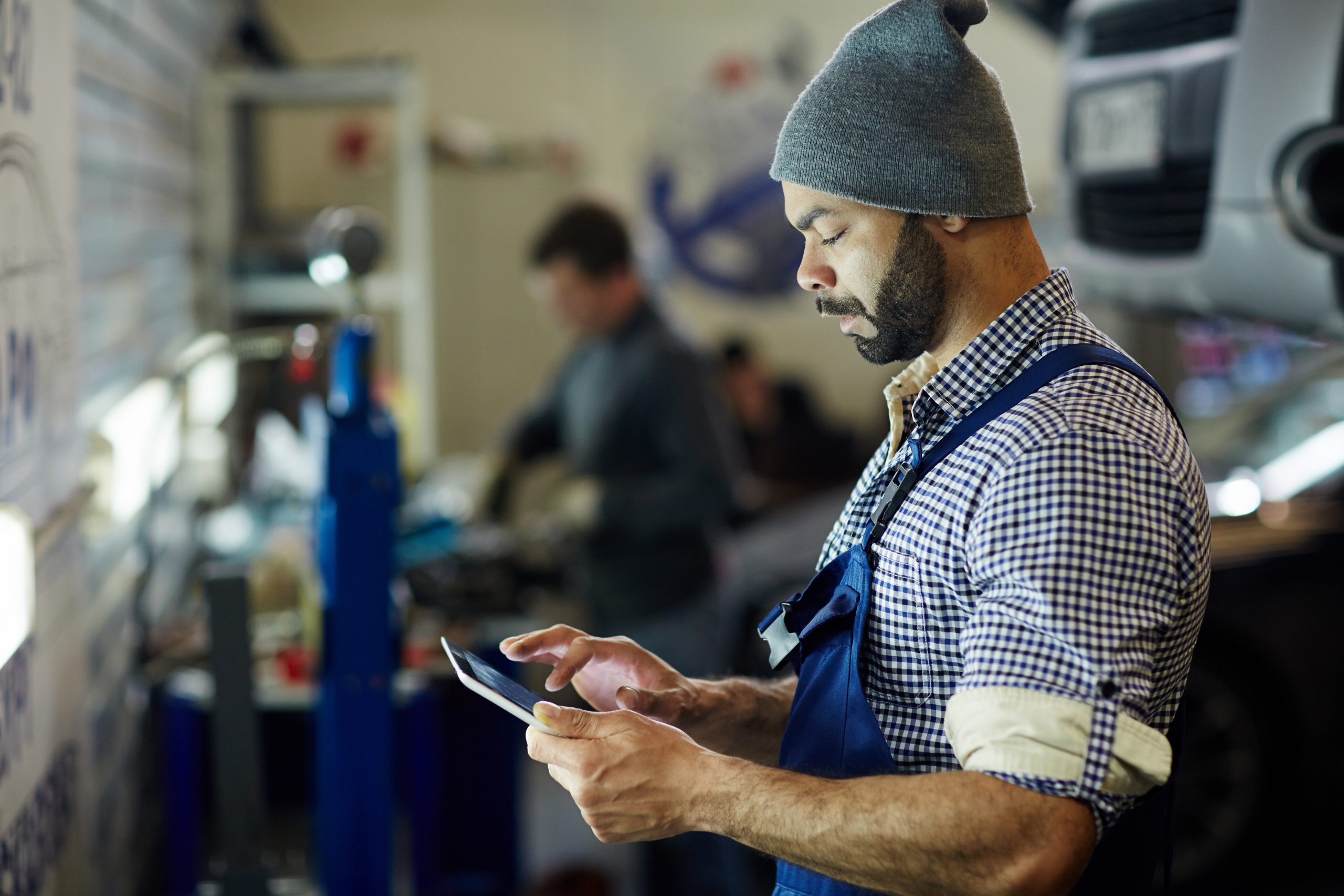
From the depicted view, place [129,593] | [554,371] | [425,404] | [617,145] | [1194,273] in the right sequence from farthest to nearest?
[617,145], [554,371], [425,404], [129,593], [1194,273]

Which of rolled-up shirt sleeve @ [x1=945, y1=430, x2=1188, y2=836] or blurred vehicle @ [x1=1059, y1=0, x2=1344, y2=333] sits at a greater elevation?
blurred vehicle @ [x1=1059, y1=0, x2=1344, y2=333]

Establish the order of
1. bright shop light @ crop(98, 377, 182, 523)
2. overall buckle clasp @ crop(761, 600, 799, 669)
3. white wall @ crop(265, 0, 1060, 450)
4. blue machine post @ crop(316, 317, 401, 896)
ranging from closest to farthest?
overall buckle clasp @ crop(761, 600, 799, 669), blue machine post @ crop(316, 317, 401, 896), bright shop light @ crop(98, 377, 182, 523), white wall @ crop(265, 0, 1060, 450)

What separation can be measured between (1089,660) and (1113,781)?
0.41ft

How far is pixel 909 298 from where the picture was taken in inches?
53.7

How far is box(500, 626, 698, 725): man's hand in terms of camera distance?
5.04 feet

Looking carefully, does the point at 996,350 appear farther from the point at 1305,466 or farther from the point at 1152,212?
the point at 1305,466

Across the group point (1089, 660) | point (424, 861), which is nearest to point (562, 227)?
point (424, 861)

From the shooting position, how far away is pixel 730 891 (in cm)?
334

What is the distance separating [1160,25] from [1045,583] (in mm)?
2380

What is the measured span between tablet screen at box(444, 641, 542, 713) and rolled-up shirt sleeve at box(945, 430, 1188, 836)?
485 millimetres

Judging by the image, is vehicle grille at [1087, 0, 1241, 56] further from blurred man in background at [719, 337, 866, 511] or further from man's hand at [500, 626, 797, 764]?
blurred man in background at [719, 337, 866, 511]

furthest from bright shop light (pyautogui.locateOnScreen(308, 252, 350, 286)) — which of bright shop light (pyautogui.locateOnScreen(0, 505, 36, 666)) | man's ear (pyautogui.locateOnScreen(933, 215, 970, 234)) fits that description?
man's ear (pyautogui.locateOnScreen(933, 215, 970, 234))

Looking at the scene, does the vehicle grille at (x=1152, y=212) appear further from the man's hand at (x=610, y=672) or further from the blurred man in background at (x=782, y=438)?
the blurred man in background at (x=782, y=438)

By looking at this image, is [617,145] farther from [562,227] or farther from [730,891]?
[730,891]
